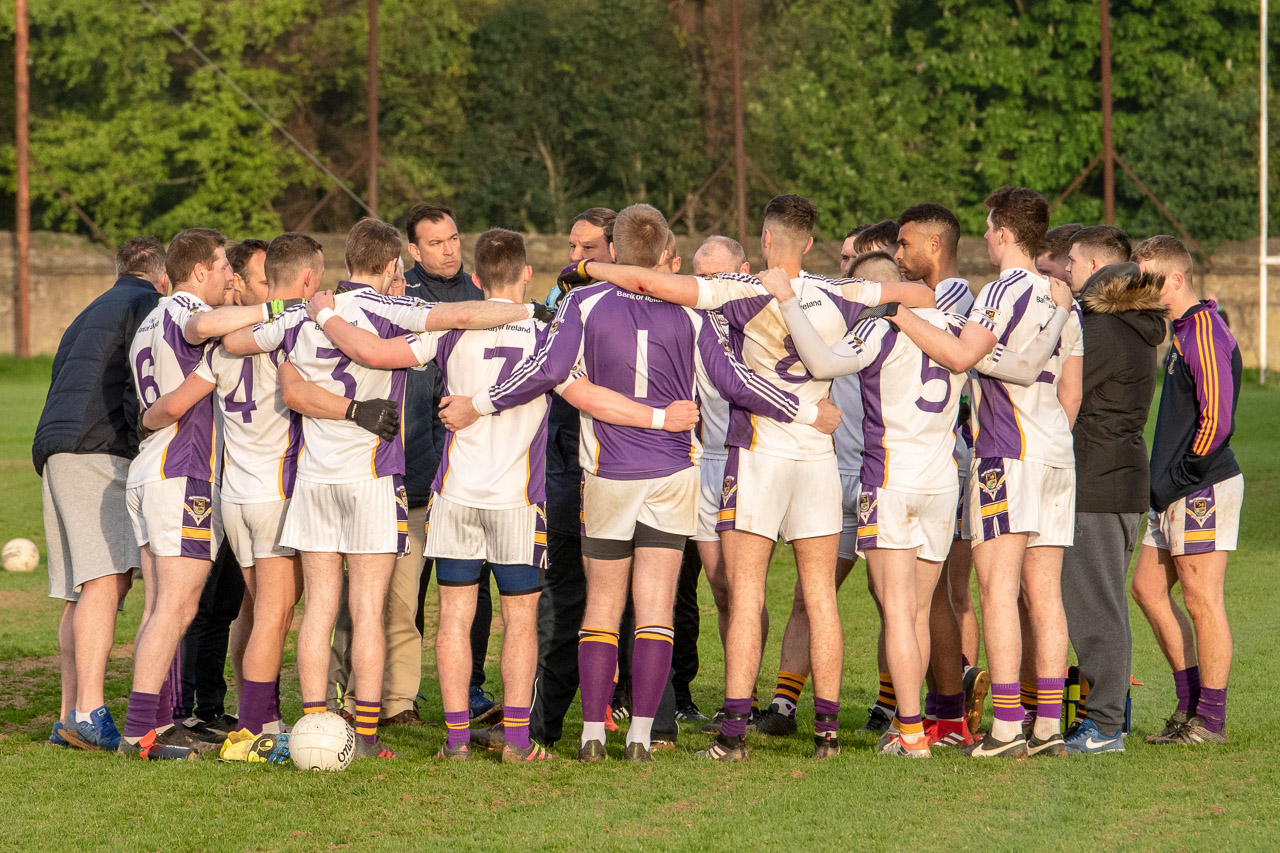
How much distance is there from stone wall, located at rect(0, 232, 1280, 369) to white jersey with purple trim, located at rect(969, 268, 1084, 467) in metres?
22.2

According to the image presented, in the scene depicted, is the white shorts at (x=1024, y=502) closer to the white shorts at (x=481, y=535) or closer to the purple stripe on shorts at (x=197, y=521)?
the white shorts at (x=481, y=535)

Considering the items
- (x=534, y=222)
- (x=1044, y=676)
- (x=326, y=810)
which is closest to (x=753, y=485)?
(x=1044, y=676)

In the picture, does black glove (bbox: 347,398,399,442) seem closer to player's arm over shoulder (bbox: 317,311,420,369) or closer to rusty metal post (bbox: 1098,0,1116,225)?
player's arm over shoulder (bbox: 317,311,420,369)

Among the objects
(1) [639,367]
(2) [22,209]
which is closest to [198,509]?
(1) [639,367]

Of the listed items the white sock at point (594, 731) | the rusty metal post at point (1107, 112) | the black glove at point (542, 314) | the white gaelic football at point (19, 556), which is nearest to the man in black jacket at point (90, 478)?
the black glove at point (542, 314)

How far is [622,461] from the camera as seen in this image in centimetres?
563

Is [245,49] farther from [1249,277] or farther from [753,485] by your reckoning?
[753,485]

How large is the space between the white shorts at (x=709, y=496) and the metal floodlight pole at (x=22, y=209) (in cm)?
A: 2435

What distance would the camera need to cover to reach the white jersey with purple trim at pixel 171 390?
19.3ft

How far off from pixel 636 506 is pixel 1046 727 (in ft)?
6.38

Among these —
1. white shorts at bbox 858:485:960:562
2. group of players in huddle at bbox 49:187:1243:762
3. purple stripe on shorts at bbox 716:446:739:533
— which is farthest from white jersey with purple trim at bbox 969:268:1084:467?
purple stripe on shorts at bbox 716:446:739:533

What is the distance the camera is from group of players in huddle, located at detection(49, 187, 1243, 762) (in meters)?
5.62

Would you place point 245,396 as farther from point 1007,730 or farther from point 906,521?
point 1007,730

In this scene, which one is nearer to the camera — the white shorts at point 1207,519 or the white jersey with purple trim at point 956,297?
the white shorts at point 1207,519
